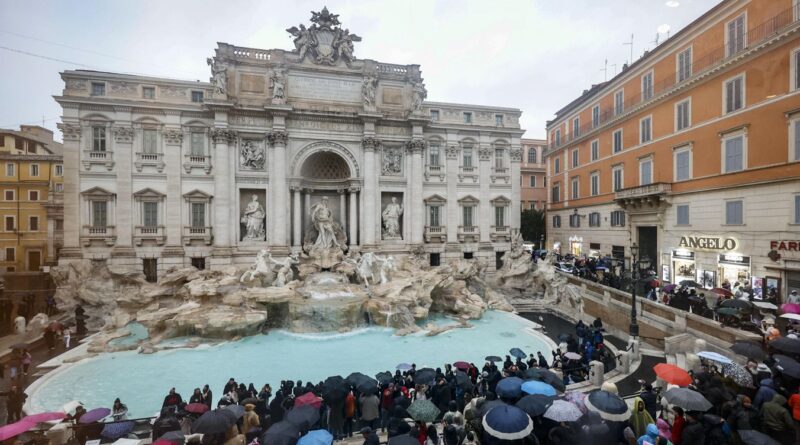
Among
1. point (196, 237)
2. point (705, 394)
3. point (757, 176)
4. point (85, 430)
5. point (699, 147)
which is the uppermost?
point (699, 147)

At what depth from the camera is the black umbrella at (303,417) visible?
6309mm

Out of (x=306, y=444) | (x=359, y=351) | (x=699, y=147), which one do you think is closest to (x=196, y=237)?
(x=359, y=351)

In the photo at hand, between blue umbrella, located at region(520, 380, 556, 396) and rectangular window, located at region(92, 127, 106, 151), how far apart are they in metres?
27.0

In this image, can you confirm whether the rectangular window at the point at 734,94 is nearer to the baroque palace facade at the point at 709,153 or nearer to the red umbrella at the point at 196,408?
the baroque palace facade at the point at 709,153

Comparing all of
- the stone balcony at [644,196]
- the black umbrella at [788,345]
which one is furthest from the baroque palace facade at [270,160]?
the black umbrella at [788,345]

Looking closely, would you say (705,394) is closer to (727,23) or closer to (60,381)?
(60,381)

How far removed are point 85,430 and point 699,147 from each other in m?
28.5

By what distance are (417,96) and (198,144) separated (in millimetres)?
15563

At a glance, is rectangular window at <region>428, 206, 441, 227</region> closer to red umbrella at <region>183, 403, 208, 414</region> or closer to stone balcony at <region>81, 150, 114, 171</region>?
red umbrella at <region>183, 403, 208, 414</region>

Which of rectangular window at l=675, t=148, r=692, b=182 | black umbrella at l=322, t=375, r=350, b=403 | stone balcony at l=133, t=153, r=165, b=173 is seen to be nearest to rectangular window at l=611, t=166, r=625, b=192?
rectangular window at l=675, t=148, r=692, b=182

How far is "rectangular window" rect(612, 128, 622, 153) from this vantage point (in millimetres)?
26781

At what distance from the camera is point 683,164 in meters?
21.2

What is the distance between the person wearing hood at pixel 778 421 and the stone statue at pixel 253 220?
23.7 meters

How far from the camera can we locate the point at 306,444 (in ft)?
18.0
